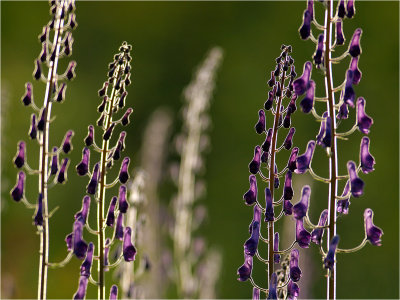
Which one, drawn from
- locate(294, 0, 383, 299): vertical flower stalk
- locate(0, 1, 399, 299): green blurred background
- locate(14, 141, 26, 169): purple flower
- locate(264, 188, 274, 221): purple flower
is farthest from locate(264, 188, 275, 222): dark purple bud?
locate(0, 1, 399, 299): green blurred background

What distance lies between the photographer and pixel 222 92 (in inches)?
488

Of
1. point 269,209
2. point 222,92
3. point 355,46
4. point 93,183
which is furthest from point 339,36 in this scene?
point 222,92

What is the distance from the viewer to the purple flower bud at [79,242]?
7.82ft

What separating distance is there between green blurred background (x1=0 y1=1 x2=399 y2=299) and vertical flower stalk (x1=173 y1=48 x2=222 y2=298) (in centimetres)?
414

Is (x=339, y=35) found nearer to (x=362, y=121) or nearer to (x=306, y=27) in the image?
(x=306, y=27)

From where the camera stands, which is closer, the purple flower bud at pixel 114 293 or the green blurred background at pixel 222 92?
the purple flower bud at pixel 114 293

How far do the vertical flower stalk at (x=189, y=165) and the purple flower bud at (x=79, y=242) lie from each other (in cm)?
235

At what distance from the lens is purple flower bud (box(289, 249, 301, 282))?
2465 millimetres

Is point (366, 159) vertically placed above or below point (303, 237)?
above

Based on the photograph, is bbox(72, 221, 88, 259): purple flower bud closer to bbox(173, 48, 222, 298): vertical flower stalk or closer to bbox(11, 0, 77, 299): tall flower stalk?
bbox(11, 0, 77, 299): tall flower stalk

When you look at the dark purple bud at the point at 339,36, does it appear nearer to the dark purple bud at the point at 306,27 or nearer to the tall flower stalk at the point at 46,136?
the dark purple bud at the point at 306,27

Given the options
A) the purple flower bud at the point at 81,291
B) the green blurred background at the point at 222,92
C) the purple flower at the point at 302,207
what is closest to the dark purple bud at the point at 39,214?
the purple flower bud at the point at 81,291

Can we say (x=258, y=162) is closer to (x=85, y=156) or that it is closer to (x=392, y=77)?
(x=85, y=156)

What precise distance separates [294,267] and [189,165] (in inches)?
111
